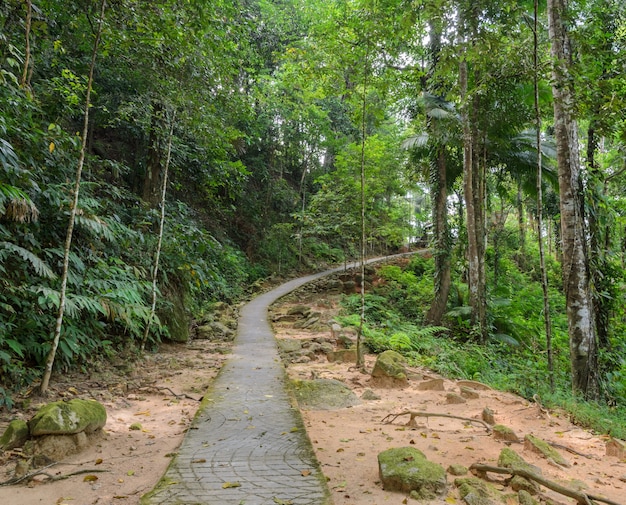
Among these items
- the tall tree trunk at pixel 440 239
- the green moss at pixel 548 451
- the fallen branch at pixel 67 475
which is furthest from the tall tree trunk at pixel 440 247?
the fallen branch at pixel 67 475

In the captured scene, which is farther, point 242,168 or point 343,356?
point 242,168

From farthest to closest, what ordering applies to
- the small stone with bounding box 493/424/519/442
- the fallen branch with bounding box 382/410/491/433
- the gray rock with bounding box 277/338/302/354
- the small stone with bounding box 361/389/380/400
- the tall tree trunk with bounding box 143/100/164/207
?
1. the tall tree trunk with bounding box 143/100/164/207
2. the gray rock with bounding box 277/338/302/354
3. the small stone with bounding box 361/389/380/400
4. the fallen branch with bounding box 382/410/491/433
5. the small stone with bounding box 493/424/519/442

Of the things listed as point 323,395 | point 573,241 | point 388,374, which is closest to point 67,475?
point 323,395

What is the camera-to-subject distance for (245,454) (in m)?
3.78

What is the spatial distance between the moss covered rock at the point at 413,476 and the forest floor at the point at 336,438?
0.08 metres

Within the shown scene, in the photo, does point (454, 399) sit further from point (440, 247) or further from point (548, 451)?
point (440, 247)

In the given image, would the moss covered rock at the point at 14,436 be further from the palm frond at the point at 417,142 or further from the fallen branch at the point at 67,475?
the palm frond at the point at 417,142

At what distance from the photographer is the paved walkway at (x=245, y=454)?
3021mm

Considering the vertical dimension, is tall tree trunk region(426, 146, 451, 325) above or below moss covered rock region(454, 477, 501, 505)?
above

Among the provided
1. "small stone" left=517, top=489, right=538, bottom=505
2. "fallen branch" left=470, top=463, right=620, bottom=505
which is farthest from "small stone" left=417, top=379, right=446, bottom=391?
"small stone" left=517, top=489, right=538, bottom=505

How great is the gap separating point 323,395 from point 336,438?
5.02ft

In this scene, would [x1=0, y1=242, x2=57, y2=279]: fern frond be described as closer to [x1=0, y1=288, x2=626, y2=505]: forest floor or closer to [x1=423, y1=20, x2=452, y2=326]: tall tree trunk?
[x1=0, y1=288, x2=626, y2=505]: forest floor

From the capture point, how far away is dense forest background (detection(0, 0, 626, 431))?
5.57 meters

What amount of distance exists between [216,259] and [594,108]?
1059 centimetres
